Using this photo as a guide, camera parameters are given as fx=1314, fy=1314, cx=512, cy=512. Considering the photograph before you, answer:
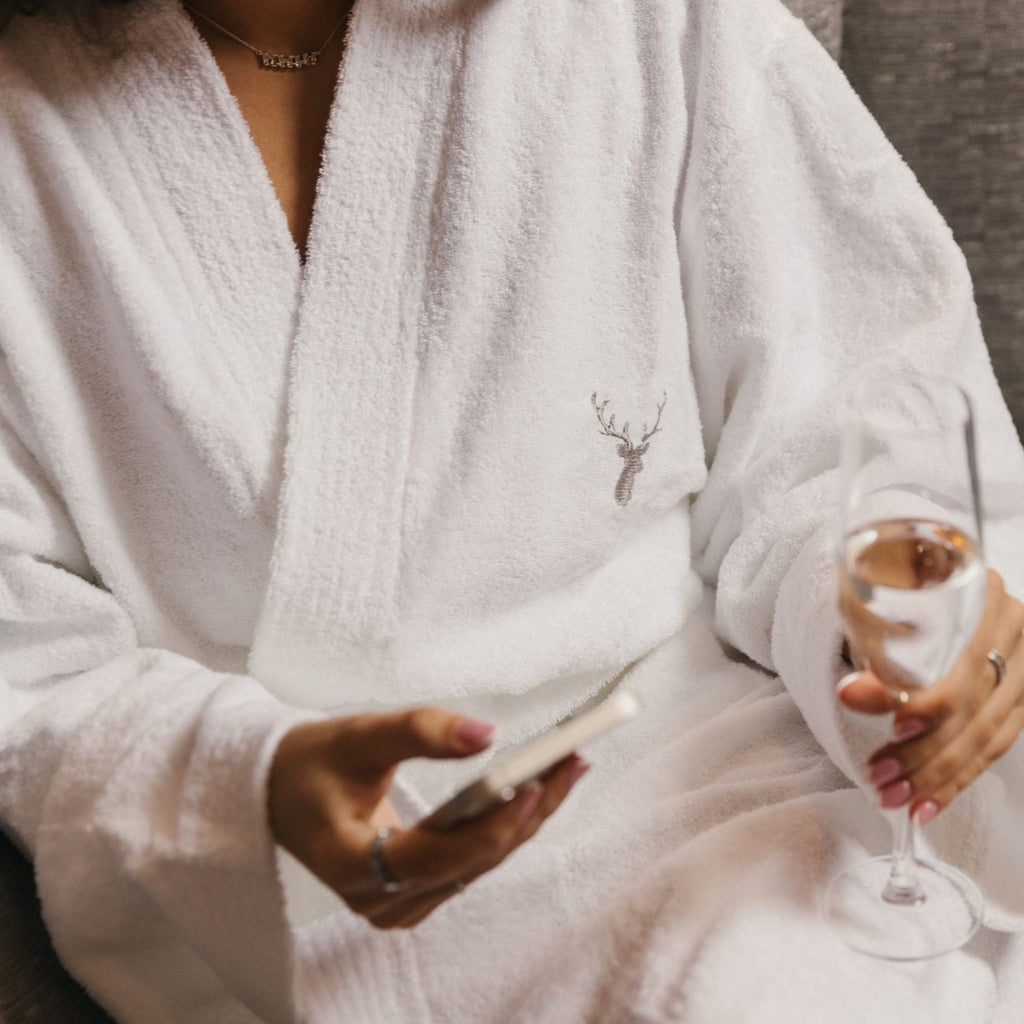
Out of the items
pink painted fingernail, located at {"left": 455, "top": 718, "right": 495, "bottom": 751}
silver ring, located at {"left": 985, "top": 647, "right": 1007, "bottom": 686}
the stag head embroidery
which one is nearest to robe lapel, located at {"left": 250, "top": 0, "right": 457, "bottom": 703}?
the stag head embroidery

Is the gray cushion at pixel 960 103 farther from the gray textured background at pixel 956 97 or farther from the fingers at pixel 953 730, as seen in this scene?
the fingers at pixel 953 730

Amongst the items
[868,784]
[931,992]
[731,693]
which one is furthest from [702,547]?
[931,992]

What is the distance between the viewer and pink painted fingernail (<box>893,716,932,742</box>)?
0.69 metres

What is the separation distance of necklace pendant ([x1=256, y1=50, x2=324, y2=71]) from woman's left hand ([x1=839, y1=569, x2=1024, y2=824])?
568 mm

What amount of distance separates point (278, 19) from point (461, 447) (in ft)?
1.11

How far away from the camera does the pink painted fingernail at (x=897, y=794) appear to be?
0.69 m

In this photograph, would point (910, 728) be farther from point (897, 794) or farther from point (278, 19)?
point (278, 19)

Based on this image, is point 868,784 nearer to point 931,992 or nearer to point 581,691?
point 931,992

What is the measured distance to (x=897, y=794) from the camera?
69 cm

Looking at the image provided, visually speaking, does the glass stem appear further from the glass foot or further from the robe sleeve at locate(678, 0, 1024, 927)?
the robe sleeve at locate(678, 0, 1024, 927)

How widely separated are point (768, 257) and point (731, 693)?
0.31m

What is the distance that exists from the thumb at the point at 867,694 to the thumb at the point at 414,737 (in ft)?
0.65

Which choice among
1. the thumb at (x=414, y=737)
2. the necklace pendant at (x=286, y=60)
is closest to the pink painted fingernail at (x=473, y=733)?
the thumb at (x=414, y=737)

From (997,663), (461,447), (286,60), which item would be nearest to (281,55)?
(286,60)
